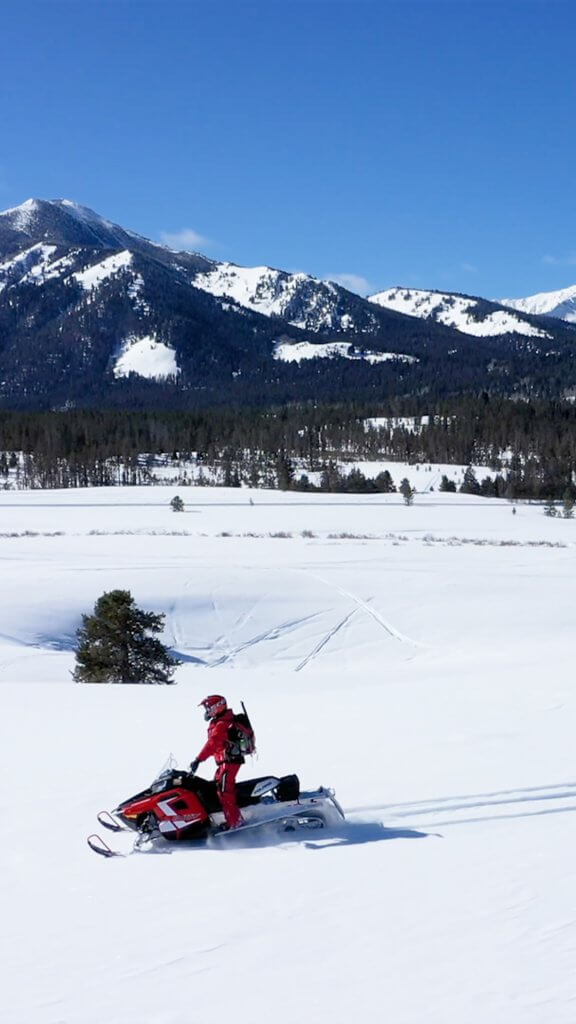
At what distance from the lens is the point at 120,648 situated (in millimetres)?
19781

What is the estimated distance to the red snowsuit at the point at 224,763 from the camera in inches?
316

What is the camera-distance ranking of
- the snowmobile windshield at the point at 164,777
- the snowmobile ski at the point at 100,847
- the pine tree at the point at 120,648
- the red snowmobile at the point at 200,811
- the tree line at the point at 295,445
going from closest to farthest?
the snowmobile ski at the point at 100,847 → the red snowmobile at the point at 200,811 → the snowmobile windshield at the point at 164,777 → the pine tree at the point at 120,648 → the tree line at the point at 295,445

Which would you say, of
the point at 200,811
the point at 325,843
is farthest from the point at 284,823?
A: the point at 200,811

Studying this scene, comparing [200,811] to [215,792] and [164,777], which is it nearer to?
[215,792]

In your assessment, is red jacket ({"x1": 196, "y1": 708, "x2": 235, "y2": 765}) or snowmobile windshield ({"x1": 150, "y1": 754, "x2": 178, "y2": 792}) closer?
red jacket ({"x1": 196, "y1": 708, "x2": 235, "y2": 765})

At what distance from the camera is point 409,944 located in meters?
5.42

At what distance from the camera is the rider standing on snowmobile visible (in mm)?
8039

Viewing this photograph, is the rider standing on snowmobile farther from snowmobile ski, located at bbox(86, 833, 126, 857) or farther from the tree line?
the tree line

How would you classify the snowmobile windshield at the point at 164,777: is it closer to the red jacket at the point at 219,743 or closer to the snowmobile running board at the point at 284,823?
the red jacket at the point at 219,743

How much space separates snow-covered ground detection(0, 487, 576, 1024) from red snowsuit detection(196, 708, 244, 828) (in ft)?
1.66

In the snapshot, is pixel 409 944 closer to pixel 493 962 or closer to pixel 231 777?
pixel 493 962

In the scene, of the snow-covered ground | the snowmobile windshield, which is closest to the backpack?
the snowmobile windshield

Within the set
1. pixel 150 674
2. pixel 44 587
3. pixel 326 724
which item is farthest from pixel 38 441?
pixel 326 724

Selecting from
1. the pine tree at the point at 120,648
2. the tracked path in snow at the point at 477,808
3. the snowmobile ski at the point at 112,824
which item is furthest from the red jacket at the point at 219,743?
the pine tree at the point at 120,648
